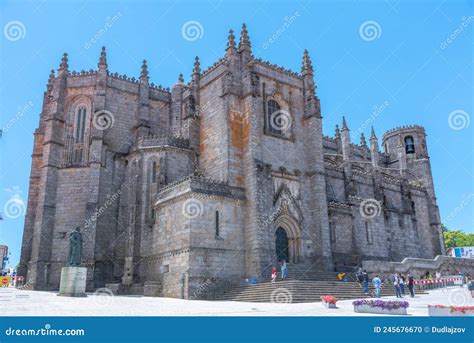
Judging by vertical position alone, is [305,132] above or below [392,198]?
above

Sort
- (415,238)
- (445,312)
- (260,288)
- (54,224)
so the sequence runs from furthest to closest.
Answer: (415,238) < (54,224) < (260,288) < (445,312)

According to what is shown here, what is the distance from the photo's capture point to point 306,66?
112 ft

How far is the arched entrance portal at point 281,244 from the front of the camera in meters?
28.5

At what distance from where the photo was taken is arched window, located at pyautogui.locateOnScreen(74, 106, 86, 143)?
33.1 metres

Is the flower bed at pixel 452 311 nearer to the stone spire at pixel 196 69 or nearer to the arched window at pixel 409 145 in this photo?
the stone spire at pixel 196 69

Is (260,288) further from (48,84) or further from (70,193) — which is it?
(48,84)

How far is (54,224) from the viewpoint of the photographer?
3052 centimetres
